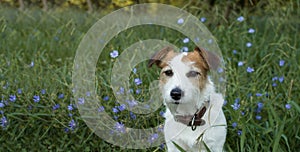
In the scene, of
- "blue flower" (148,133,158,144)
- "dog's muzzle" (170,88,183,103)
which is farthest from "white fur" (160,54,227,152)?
"blue flower" (148,133,158,144)

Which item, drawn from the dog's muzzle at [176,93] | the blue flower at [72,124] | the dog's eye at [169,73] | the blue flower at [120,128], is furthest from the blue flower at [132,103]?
the dog's muzzle at [176,93]

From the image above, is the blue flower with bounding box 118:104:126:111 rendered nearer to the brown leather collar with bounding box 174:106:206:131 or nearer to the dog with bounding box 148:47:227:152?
the dog with bounding box 148:47:227:152

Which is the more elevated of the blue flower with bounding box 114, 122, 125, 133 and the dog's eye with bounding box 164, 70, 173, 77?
the dog's eye with bounding box 164, 70, 173, 77

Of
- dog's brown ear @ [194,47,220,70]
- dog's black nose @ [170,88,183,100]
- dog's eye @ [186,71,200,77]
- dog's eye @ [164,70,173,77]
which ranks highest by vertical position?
dog's brown ear @ [194,47,220,70]

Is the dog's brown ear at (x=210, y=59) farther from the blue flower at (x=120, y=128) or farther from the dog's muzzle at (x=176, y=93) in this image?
the blue flower at (x=120, y=128)

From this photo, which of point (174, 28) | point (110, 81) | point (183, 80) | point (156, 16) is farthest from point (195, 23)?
point (183, 80)

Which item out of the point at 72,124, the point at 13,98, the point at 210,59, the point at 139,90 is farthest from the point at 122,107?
the point at 210,59

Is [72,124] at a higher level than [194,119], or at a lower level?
higher

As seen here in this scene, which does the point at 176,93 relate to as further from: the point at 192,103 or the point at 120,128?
the point at 120,128

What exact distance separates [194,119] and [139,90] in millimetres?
970

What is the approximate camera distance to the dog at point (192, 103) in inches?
118

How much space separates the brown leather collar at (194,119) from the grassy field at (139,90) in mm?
270

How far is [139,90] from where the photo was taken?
13.4ft

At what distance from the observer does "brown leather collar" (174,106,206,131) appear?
127 inches
